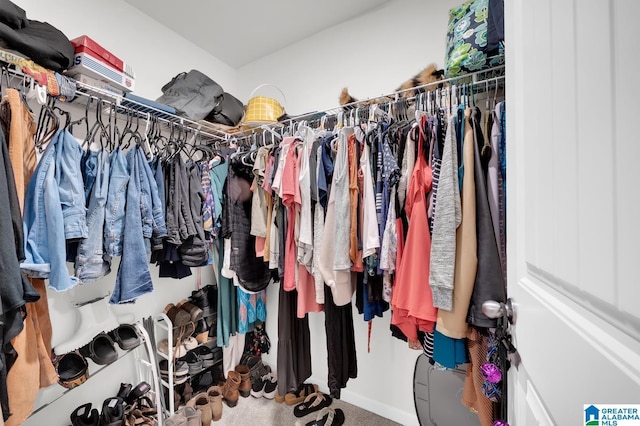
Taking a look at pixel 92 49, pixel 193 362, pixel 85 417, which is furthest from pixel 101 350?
pixel 92 49

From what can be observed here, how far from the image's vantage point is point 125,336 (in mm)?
1384

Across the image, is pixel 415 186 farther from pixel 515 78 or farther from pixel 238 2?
pixel 238 2

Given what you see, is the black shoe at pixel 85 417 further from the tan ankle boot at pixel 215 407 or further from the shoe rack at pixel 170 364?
the tan ankle boot at pixel 215 407

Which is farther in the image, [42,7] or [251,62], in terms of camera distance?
[251,62]

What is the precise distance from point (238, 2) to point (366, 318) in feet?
6.56

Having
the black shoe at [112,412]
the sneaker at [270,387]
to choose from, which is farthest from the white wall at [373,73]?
the black shoe at [112,412]

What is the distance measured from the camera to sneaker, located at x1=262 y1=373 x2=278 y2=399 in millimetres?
1823

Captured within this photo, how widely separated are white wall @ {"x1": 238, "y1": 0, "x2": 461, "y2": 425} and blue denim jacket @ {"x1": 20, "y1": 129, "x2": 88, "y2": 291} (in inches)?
56.7

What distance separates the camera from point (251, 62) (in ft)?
7.36

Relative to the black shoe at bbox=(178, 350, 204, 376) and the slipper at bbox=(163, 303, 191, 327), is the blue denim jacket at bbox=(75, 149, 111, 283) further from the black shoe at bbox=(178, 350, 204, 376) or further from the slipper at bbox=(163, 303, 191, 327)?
the black shoe at bbox=(178, 350, 204, 376)

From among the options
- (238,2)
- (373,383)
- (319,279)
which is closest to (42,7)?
(238,2)

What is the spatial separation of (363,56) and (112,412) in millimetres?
2527

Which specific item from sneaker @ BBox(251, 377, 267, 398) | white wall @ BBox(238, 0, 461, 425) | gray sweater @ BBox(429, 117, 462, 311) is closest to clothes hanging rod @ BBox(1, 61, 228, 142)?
white wall @ BBox(238, 0, 461, 425)

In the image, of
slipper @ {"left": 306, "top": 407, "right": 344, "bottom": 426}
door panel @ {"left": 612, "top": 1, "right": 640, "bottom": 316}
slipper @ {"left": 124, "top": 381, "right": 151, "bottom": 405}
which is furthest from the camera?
slipper @ {"left": 306, "top": 407, "right": 344, "bottom": 426}
